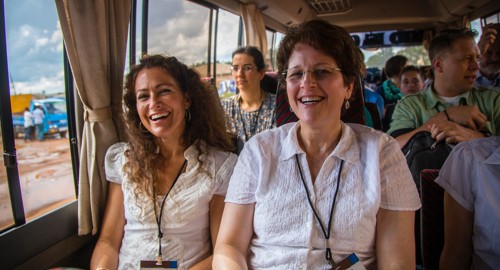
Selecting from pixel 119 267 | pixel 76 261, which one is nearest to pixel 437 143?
pixel 119 267

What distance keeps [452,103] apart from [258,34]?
3777mm

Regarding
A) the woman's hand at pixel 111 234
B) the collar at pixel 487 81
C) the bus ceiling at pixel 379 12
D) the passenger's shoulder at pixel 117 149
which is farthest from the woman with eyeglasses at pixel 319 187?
the bus ceiling at pixel 379 12

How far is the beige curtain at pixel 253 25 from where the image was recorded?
210 inches

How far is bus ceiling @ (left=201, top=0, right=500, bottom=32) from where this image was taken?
6.09 m

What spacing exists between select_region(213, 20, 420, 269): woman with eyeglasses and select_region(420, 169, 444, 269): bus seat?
32cm

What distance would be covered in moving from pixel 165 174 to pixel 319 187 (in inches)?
33.4

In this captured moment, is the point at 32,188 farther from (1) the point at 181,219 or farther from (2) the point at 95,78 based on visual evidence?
(1) the point at 181,219

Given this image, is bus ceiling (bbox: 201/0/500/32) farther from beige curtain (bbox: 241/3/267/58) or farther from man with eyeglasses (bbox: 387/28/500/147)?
man with eyeglasses (bbox: 387/28/500/147)

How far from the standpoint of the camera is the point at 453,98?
7.64 feet

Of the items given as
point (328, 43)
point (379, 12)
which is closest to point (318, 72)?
point (328, 43)

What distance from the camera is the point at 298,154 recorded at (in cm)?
139

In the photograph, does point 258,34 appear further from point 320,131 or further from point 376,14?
point 320,131

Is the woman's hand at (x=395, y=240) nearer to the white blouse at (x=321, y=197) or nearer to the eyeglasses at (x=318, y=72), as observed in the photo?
the white blouse at (x=321, y=197)

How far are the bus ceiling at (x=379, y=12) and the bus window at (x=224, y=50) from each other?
0.74 m
